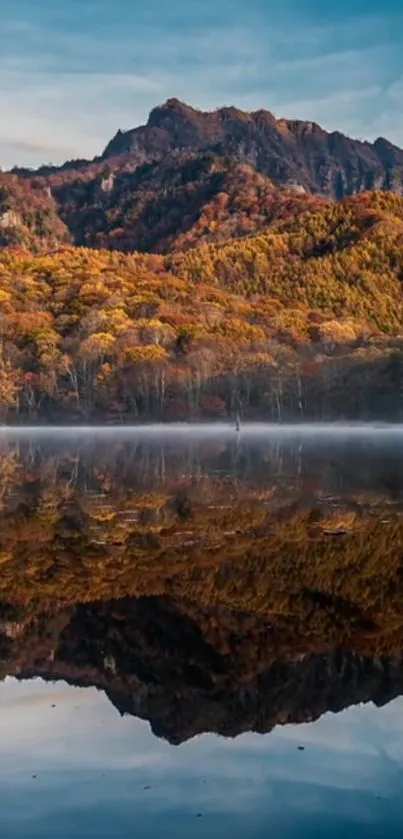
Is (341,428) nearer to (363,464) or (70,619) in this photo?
(363,464)

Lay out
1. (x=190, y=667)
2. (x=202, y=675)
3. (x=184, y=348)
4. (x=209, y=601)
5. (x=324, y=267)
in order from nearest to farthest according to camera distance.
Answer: (x=202, y=675), (x=190, y=667), (x=209, y=601), (x=184, y=348), (x=324, y=267)

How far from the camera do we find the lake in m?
8.27

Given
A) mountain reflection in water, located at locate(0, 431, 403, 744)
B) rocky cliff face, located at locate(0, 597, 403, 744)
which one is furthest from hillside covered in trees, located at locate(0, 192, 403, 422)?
rocky cliff face, located at locate(0, 597, 403, 744)

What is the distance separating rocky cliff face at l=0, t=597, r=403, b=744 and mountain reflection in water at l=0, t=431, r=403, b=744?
2cm

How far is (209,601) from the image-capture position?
50.9 ft

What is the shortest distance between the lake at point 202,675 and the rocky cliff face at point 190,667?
3cm

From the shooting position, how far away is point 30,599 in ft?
51.4

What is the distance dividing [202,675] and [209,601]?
3.86m

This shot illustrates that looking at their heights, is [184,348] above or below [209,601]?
above

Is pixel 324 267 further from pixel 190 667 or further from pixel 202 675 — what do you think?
pixel 202 675

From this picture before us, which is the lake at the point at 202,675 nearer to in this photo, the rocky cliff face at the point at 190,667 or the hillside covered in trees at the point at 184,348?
the rocky cliff face at the point at 190,667

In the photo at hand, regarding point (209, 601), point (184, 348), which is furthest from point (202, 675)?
point (184, 348)

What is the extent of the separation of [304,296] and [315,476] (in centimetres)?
13143

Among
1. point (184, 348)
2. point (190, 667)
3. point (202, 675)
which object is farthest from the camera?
point (184, 348)
